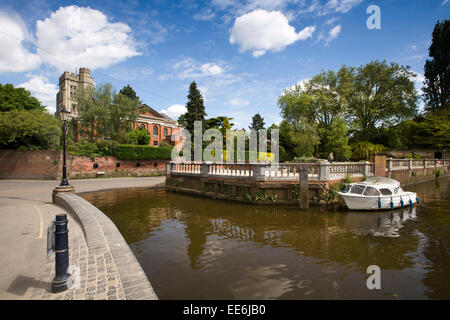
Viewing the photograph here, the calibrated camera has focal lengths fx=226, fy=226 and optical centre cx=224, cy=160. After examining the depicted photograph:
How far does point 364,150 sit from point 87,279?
37677mm

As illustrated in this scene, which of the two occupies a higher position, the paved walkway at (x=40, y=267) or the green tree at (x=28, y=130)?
the green tree at (x=28, y=130)

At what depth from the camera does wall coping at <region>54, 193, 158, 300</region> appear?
12.0 ft

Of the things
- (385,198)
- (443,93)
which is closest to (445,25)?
(443,93)

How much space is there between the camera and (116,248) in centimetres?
528

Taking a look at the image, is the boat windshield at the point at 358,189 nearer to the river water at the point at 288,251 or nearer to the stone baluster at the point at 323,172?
the river water at the point at 288,251

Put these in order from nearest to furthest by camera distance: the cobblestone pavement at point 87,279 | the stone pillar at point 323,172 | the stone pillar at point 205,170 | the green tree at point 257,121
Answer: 1. the cobblestone pavement at point 87,279
2. the stone pillar at point 323,172
3. the stone pillar at point 205,170
4. the green tree at point 257,121

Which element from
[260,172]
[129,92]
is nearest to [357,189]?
[260,172]

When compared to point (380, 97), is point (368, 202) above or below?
below

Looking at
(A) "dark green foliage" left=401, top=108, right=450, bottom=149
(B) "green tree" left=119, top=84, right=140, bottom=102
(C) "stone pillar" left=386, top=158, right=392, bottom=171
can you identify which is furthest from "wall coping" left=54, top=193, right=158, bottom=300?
(B) "green tree" left=119, top=84, right=140, bottom=102

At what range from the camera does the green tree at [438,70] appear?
41594mm

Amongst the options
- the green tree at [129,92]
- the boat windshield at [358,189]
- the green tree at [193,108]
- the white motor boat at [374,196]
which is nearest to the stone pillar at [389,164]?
the white motor boat at [374,196]

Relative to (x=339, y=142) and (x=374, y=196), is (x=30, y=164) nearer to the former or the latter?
(x=374, y=196)

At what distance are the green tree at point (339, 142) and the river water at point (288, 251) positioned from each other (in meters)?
21.7

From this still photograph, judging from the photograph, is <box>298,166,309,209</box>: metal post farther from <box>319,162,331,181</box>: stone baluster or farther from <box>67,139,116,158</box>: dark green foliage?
<box>67,139,116,158</box>: dark green foliage
